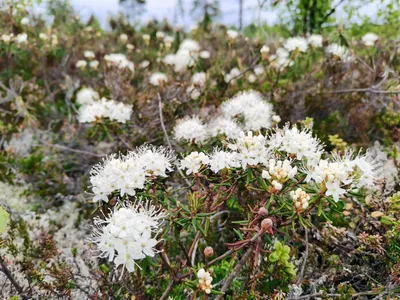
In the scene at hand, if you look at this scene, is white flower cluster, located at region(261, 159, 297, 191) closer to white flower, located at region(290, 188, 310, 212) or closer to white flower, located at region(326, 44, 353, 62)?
white flower, located at region(290, 188, 310, 212)

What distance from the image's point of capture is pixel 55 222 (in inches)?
126

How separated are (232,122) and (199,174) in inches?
29.3

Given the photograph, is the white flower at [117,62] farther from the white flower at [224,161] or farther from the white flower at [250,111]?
the white flower at [224,161]

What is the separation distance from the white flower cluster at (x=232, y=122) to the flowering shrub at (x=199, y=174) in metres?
0.01

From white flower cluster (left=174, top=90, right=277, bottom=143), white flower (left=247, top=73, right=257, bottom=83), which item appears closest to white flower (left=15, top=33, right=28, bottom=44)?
white flower (left=247, top=73, right=257, bottom=83)

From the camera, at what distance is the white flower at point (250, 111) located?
2848 millimetres

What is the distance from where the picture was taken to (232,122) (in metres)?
2.69

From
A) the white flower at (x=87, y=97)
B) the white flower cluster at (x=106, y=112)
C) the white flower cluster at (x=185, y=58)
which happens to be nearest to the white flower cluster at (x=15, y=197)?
the white flower cluster at (x=106, y=112)

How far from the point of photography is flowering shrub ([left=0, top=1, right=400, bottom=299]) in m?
1.84

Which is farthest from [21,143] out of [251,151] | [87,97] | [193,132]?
[251,151]

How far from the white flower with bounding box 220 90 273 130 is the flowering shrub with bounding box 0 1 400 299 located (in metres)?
0.01

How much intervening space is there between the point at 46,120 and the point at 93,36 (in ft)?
7.33

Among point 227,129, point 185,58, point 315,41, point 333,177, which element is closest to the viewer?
point 333,177

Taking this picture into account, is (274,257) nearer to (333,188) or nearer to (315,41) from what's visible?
(333,188)
